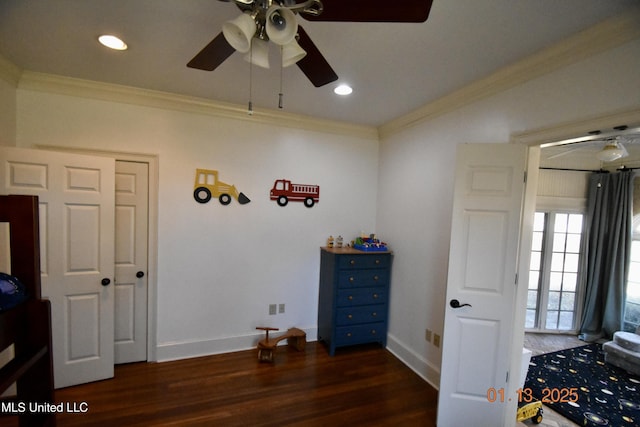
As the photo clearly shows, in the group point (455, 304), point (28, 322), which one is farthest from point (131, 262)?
point (455, 304)

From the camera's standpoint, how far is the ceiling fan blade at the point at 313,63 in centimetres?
132

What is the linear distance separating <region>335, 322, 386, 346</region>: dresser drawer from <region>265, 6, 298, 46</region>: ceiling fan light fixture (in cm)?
274

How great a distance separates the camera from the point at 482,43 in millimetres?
1744

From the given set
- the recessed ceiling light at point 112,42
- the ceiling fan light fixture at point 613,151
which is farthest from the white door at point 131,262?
the ceiling fan light fixture at point 613,151

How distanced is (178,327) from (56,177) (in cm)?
172

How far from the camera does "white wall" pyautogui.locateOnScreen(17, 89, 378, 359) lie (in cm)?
261

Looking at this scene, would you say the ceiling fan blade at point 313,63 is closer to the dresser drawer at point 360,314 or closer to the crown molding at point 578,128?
the crown molding at point 578,128

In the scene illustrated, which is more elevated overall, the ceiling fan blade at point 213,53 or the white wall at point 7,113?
the ceiling fan blade at point 213,53

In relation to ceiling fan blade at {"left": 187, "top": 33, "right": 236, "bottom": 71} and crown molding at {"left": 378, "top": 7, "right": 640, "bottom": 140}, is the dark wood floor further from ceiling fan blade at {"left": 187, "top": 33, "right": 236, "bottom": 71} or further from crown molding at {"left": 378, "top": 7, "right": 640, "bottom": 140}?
crown molding at {"left": 378, "top": 7, "right": 640, "bottom": 140}

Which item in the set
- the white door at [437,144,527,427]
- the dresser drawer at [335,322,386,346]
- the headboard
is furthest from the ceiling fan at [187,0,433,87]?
the dresser drawer at [335,322,386,346]

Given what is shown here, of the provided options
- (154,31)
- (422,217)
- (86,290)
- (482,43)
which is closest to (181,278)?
(86,290)

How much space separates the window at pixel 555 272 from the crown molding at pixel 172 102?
3.05 meters

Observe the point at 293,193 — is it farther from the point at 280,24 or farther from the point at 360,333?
the point at 280,24

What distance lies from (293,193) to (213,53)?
6.33ft
